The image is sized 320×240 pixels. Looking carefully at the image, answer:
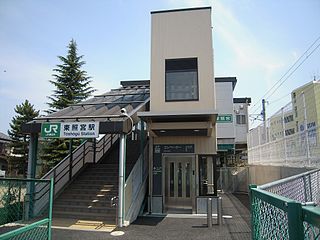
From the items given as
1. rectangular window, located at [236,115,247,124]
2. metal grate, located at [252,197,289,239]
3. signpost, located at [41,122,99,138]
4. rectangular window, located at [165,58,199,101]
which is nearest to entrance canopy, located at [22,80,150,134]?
signpost, located at [41,122,99,138]

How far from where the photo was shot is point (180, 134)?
10422mm

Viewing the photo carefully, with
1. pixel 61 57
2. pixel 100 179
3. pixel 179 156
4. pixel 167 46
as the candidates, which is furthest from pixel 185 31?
pixel 61 57

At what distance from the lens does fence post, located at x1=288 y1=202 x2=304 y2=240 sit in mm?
1306

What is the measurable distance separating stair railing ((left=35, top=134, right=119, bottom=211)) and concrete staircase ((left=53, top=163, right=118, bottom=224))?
359 millimetres

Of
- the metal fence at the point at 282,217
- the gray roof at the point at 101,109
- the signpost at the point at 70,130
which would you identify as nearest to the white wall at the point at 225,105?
the gray roof at the point at 101,109

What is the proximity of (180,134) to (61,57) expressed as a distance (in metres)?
18.5

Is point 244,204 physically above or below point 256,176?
below

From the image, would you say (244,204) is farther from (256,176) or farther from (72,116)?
(72,116)

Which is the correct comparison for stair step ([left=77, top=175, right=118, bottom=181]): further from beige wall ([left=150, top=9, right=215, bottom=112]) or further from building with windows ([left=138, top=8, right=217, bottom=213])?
beige wall ([left=150, top=9, right=215, bottom=112])

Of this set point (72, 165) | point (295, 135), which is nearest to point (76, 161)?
point (72, 165)

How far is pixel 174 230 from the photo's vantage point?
25.3 feet

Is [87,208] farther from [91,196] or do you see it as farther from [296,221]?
[296,221]

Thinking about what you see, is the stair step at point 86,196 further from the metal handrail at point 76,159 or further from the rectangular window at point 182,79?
the rectangular window at point 182,79

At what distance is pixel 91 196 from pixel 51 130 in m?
3.26
